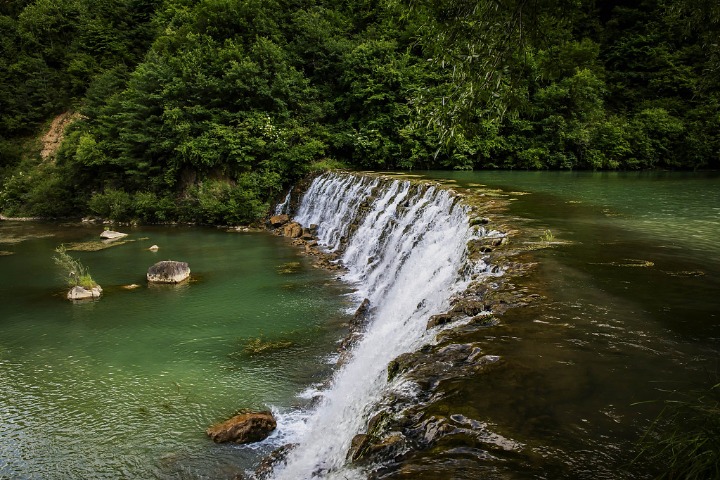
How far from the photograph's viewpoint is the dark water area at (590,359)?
313 centimetres

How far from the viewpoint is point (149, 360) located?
27.1 feet

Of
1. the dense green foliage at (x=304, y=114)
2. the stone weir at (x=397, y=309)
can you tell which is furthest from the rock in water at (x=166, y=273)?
the dense green foliage at (x=304, y=114)

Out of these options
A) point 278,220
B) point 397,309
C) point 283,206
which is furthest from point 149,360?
point 283,206

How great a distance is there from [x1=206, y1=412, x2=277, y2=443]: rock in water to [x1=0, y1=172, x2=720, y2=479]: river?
14 cm

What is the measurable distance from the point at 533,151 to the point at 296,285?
55.2 ft

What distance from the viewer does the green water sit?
228 inches

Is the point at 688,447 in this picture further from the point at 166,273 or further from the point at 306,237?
the point at 306,237

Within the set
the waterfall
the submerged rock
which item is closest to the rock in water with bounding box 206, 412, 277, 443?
the submerged rock

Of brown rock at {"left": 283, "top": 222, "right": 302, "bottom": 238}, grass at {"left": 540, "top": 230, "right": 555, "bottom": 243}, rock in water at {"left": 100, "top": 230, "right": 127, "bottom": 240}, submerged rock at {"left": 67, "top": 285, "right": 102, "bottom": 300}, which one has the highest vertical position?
grass at {"left": 540, "top": 230, "right": 555, "bottom": 243}

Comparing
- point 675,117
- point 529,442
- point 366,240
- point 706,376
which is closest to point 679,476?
point 529,442

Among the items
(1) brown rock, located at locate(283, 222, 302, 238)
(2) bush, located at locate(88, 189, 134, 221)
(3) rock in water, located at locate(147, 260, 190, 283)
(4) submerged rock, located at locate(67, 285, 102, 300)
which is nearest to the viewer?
(4) submerged rock, located at locate(67, 285, 102, 300)

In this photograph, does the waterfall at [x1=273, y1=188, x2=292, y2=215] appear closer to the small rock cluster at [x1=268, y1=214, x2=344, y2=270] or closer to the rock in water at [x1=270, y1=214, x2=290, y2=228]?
the small rock cluster at [x1=268, y1=214, x2=344, y2=270]

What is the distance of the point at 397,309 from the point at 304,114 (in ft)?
55.2

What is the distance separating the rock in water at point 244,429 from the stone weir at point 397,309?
1.14 ft
